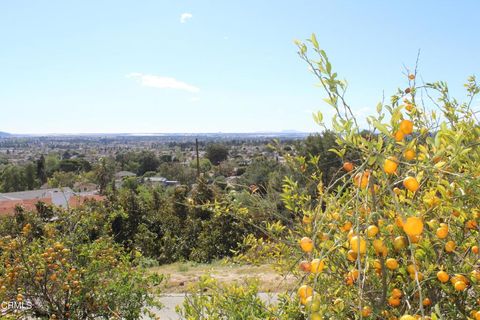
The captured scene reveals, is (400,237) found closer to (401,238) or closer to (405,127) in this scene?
(401,238)

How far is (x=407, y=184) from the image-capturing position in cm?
91

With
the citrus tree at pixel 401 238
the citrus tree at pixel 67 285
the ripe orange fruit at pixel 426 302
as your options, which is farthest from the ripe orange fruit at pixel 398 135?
the citrus tree at pixel 67 285

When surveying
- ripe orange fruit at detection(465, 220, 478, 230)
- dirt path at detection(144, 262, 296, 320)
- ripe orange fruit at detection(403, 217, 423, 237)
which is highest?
ripe orange fruit at detection(403, 217, 423, 237)

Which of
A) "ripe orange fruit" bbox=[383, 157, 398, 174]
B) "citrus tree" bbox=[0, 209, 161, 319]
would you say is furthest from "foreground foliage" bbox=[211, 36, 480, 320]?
"citrus tree" bbox=[0, 209, 161, 319]

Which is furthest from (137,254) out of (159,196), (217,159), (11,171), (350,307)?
(217,159)

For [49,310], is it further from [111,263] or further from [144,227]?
[144,227]

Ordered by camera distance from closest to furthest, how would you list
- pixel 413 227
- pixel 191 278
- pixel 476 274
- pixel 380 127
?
pixel 413 227
pixel 380 127
pixel 476 274
pixel 191 278

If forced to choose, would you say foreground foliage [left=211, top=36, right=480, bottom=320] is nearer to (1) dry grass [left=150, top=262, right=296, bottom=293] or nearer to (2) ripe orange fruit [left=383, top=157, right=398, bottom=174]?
(2) ripe orange fruit [left=383, top=157, right=398, bottom=174]

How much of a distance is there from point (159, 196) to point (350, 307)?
12.2 meters

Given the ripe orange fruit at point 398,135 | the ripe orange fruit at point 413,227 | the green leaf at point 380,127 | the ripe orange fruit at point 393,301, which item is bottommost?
the ripe orange fruit at point 393,301

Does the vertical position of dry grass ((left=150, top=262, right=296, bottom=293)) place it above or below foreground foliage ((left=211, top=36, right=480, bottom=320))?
below

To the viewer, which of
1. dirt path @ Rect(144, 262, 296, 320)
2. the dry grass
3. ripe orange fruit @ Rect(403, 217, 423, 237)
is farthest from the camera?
the dry grass

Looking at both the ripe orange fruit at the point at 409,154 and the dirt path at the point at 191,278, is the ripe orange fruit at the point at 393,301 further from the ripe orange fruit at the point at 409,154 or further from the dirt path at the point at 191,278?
the dirt path at the point at 191,278

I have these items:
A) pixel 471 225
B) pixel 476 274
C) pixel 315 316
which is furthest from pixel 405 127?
pixel 471 225
